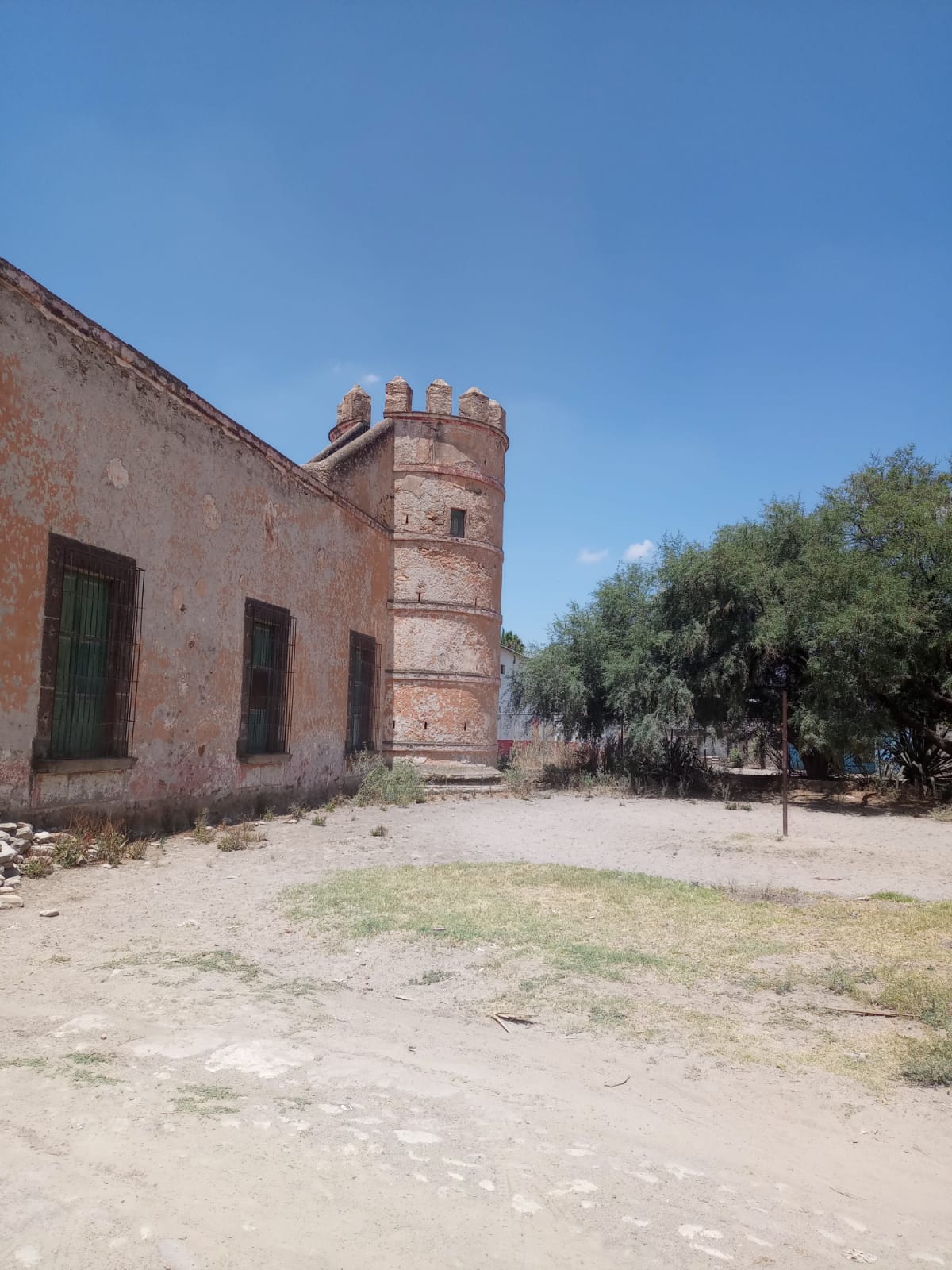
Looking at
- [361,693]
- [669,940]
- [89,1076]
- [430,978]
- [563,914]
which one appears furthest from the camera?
[361,693]

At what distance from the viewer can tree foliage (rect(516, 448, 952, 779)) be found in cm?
1612

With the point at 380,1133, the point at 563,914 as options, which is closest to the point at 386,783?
the point at 563,914

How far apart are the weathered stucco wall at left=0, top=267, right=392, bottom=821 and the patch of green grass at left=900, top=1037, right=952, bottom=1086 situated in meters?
7.07

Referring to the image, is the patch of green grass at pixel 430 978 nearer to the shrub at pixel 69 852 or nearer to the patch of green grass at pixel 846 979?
the patch of green grass at pixel 846 979

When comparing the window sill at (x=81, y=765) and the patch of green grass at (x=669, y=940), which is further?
the window sill at (x=81, y=765)

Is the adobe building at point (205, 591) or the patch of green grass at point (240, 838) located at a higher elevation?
the adobe building at point (205, 591)

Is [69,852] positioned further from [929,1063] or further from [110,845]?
[929,1063]

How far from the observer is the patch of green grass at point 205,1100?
3.14 m

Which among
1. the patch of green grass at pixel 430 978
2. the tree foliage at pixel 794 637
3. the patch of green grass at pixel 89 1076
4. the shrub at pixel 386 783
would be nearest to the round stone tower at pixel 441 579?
the shrub at pixel 386 783

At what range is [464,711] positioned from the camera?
1875 centimetres

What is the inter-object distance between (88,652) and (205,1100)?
21.8 ft

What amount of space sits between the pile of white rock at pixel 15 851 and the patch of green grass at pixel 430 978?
10.3 ft

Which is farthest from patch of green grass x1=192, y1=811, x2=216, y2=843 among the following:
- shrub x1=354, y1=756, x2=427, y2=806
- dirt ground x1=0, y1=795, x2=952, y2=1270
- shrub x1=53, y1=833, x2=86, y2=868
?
shrub x1=354, y1=756, x2=427, y2=806

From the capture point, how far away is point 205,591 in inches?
430
